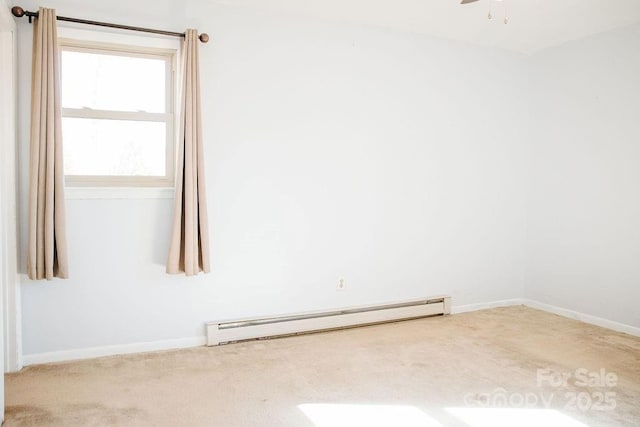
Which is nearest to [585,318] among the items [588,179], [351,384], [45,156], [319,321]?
[588,179]

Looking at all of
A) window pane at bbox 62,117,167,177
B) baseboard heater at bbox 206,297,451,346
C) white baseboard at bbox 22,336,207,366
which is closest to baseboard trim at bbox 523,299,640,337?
baseboard heater at bbox 206,297,451,346

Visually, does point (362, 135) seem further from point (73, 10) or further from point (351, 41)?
point (73, 10)

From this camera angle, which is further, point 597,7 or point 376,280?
point 376,280

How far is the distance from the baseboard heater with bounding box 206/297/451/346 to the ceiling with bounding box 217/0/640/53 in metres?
2.46

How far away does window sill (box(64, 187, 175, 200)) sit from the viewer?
3000mm

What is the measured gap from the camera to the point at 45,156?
278 centimetres

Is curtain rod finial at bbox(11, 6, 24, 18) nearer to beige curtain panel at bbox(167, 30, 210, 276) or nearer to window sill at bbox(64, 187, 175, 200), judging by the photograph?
beige curtain panel at bbox(167, 30, 210, 276)

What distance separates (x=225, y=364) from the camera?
118 inches

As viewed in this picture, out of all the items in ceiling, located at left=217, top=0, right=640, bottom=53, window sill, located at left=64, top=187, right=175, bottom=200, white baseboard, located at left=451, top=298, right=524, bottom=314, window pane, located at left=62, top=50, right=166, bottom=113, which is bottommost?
white baseboard, located at left=451, top=298, right=524, bottom=314

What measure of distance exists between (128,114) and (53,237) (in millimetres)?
995

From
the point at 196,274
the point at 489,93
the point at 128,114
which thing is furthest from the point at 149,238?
the point at 489,93

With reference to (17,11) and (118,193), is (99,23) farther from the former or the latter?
(118,193)

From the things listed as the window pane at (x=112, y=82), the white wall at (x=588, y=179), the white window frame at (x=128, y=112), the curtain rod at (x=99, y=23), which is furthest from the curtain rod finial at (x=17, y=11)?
the white wall at (x=588, y=179)

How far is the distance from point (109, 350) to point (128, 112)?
1.70m
